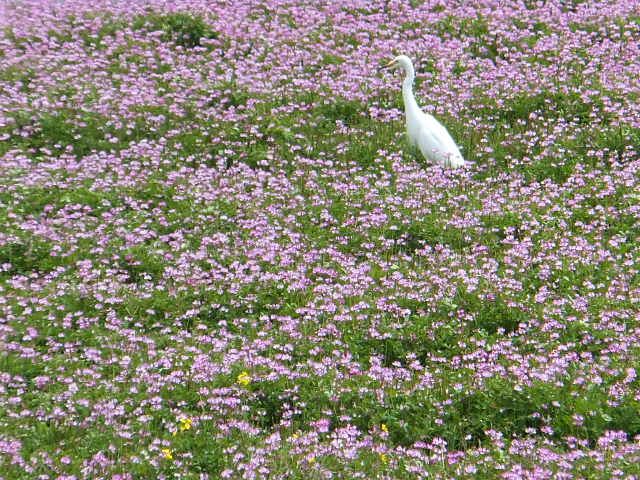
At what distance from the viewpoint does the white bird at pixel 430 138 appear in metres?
10.8

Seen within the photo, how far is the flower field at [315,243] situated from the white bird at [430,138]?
0.29 metres

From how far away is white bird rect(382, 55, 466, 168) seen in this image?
10.8 metres

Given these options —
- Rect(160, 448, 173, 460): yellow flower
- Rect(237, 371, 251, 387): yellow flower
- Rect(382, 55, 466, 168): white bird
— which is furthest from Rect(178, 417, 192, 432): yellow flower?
Rect(382, 55, 466, 168): white bird

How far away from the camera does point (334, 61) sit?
44.9 ft

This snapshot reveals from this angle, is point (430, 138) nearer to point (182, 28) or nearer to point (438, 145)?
point (438, 145)

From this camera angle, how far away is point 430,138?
428 inches

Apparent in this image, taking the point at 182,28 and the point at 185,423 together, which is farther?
the point at 182,28

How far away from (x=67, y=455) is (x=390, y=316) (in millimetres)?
3166

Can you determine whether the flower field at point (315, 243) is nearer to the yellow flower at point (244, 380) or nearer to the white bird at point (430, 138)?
the yellow flower at point (244, 380)

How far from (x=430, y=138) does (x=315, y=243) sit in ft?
8.70

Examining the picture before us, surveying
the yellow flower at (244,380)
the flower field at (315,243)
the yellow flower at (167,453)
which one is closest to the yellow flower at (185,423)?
the flower field at (315,243)

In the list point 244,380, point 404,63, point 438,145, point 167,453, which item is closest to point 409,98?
point 404,63

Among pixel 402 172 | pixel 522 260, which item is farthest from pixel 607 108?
pixel 522 260

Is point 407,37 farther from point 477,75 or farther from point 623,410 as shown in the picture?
point 623,410
